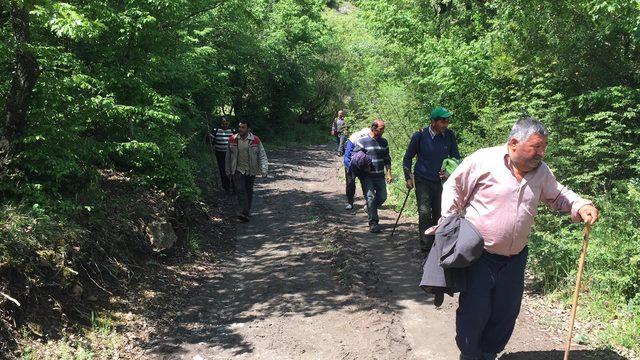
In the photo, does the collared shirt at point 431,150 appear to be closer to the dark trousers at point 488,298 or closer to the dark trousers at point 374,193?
the dark trousers at point 374,193

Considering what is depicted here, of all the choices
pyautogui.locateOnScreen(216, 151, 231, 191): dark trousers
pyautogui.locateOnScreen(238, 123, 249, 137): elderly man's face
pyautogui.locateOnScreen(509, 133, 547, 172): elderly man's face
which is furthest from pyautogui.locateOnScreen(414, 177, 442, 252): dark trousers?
pyautogui.locateOnScreen(216, 151, 231, 191): dark trousers

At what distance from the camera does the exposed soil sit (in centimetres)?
500

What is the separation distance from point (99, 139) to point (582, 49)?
25.2 feet

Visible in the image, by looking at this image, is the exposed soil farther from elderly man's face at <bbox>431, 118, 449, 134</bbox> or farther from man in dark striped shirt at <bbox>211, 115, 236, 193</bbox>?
man in dark striped shirt at <bbox>211, 115, 236, 193</bbox>

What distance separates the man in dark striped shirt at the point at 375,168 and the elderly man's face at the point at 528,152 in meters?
5.48

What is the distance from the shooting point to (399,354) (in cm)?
478

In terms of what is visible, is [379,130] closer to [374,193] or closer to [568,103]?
[374,193]

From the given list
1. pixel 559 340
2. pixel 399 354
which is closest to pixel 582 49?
pixel 559 340

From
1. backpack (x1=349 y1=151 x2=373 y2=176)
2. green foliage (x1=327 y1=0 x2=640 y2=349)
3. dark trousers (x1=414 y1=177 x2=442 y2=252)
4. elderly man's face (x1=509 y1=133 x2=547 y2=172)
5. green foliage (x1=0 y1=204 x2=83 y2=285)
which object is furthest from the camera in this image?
backpack (x1=349 y1=151 x2=373 y2=176)

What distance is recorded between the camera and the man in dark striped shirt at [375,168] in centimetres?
919

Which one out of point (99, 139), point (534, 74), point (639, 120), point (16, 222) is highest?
point (534, 74)

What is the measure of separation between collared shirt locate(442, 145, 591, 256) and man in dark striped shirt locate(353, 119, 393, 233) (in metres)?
5.28

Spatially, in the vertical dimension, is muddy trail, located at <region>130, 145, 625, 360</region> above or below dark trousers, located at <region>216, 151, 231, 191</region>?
below

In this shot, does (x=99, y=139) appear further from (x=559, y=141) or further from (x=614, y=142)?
(x=614, y=142)
